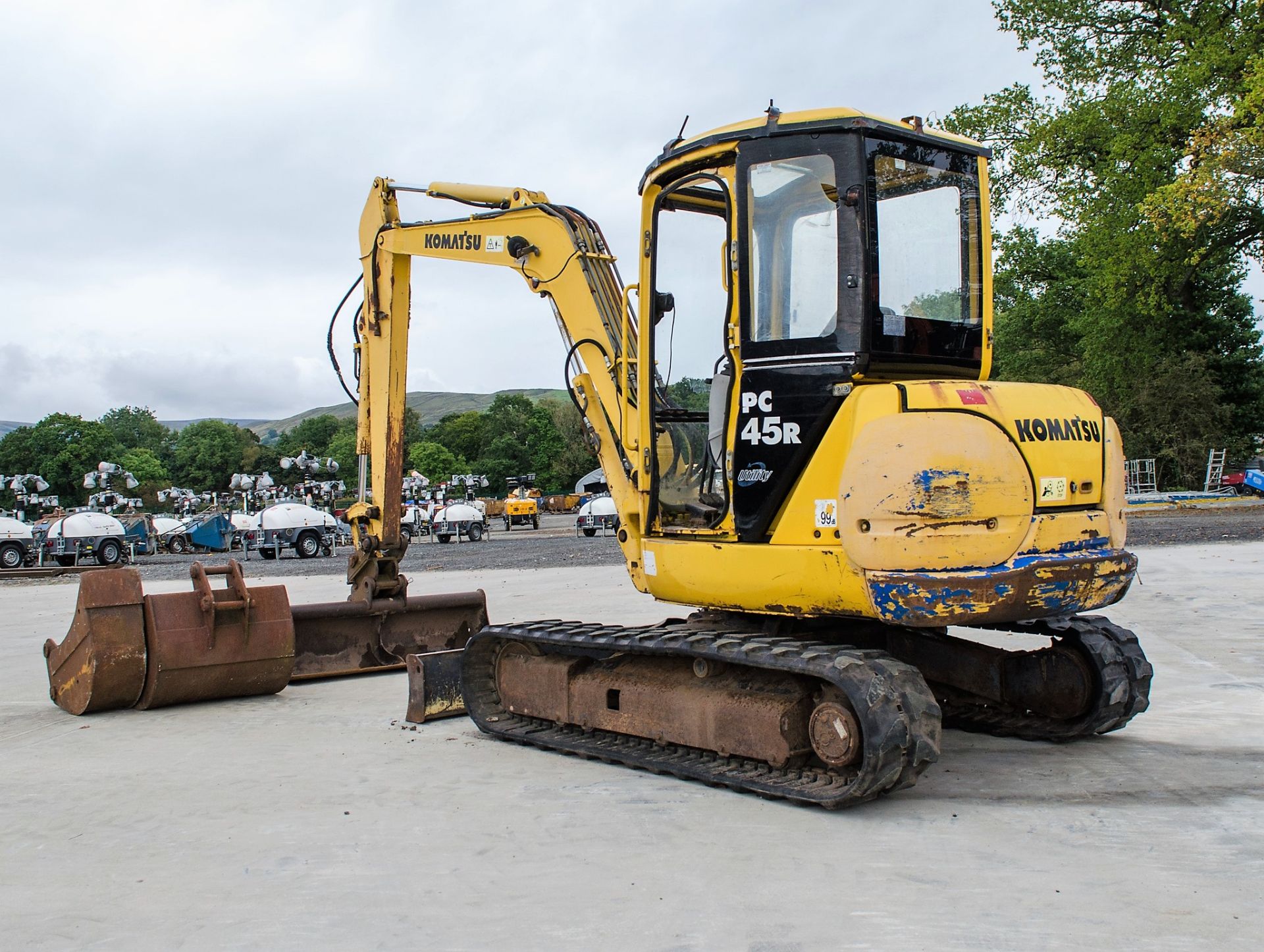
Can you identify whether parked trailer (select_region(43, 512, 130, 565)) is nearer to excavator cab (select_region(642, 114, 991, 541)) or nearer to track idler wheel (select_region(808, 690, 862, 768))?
excavator cab (select_region(642, 114, 991, 541))

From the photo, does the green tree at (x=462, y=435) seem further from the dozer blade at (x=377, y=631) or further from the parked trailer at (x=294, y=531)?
the dozer blade at (x=377, y=631)

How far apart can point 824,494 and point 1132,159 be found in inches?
1136

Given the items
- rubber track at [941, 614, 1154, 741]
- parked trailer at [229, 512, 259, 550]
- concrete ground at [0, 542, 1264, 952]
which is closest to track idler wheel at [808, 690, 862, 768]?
Result: concrete ground at [0, 542, 1264, 952]

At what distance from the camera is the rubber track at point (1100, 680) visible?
20.5 ft

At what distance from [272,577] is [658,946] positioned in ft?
76.8

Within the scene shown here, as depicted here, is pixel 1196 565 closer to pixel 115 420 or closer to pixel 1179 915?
pixel 1179 915

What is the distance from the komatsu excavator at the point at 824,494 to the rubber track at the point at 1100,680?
0.05 feet

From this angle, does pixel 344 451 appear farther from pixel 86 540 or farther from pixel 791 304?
pixel 791 304

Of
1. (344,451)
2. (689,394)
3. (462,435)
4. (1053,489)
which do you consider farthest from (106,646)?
(344,451)

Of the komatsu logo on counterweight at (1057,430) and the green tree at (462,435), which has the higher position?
the green tree at (462,435)

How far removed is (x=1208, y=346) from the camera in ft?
154

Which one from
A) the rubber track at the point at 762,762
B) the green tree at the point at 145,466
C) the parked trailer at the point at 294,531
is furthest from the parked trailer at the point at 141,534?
the green tree at the point at 145,466

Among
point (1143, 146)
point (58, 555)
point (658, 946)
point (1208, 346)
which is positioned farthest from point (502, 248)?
point (1208, 346)

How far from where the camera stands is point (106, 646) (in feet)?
26.0
